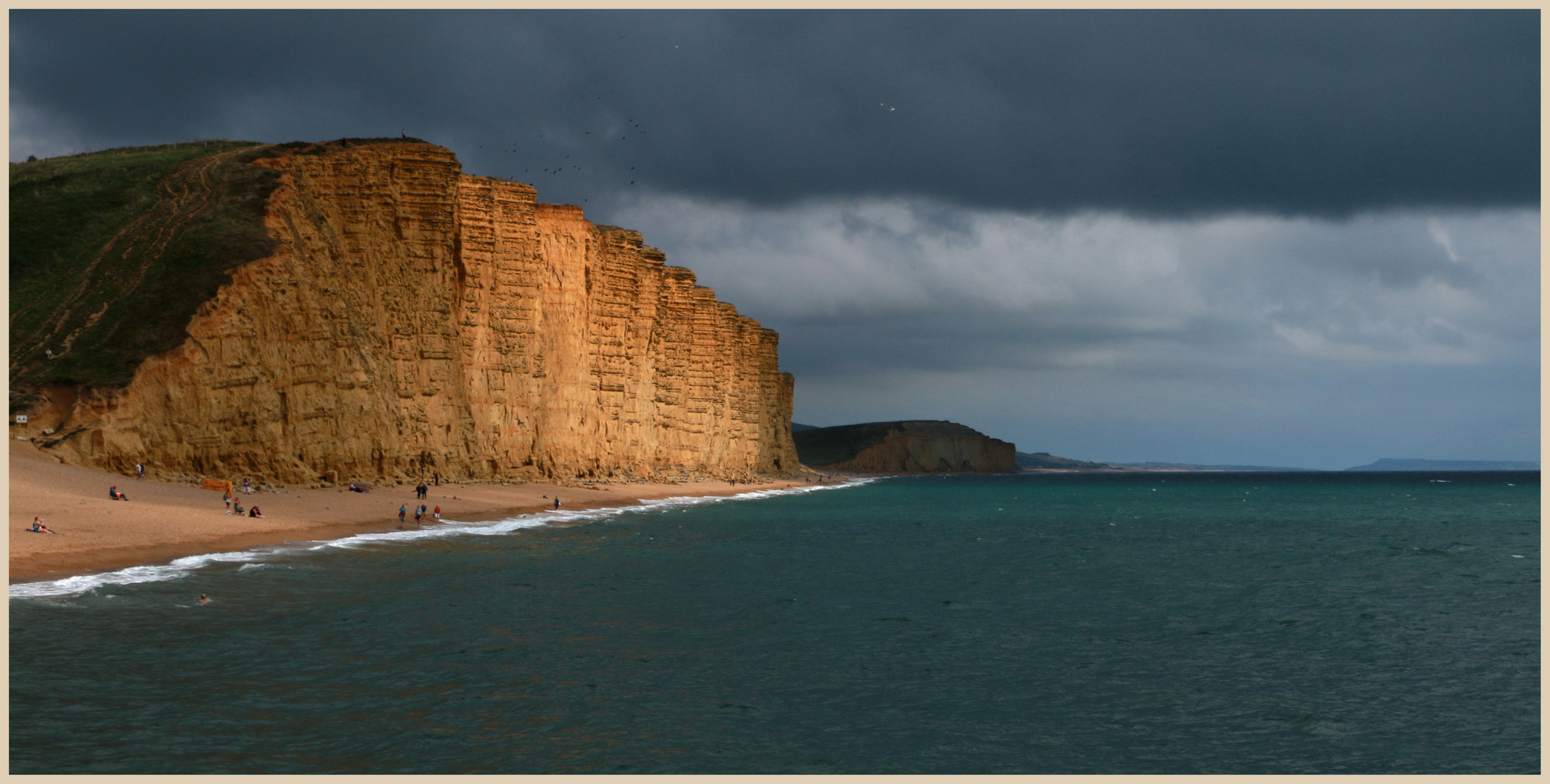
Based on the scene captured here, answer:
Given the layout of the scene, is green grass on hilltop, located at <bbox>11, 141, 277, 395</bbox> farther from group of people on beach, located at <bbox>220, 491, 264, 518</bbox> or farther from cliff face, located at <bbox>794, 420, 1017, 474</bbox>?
cliff face, located at <bbox>794, 420, 1017, 474</bbox>

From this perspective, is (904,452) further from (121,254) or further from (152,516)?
(152,516)

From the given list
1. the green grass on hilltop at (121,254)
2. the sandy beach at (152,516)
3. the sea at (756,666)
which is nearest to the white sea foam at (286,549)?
the sea at (756,666)

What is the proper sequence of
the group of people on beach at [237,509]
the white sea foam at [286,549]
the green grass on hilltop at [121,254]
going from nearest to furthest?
1. the white sea foam at [286,549]
2. the group of people on beach at [237,509]
3. the green grass on hilltop at [121,254]

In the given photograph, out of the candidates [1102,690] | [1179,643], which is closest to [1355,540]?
[1179,643]

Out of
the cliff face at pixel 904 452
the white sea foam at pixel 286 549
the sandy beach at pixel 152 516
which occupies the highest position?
the cliff face at pixel 904 452

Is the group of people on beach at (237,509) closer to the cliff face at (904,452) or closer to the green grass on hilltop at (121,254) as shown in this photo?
the green grass on hilltop at (121,254)
